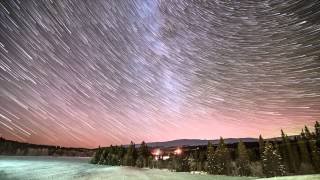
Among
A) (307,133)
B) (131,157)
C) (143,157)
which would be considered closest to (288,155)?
(307,133)

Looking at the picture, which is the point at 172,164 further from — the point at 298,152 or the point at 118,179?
the point at 118,179

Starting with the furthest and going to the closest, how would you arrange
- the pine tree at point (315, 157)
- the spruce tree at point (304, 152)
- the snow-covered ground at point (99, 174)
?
the spruce tree at point (304, 152)
the pine tree at point (315, 157)
the snow-covered ground at point (99, 174)

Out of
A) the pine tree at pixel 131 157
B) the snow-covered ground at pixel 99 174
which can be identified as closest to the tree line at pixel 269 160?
the snow-covered ground at pixel 99 174

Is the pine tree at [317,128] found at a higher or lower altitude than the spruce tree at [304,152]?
higher

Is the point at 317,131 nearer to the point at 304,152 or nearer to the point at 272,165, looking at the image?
the point at 304,152

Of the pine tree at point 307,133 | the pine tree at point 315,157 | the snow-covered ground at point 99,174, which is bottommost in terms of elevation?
the snow-covered ground at point 99,174

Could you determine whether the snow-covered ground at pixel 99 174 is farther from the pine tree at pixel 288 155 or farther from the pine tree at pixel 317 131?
the pine tree at pixel 317 131

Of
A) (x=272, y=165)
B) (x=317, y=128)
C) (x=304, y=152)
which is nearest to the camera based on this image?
(x=272, y=165)

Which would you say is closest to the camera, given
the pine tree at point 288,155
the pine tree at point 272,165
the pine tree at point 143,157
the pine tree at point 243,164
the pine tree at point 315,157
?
the pine tree at point 272,165

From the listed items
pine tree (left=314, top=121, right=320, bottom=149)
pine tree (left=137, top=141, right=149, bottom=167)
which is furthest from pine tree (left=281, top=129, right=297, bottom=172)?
pine tree (left=137, top=141, right=149, bottom=167)

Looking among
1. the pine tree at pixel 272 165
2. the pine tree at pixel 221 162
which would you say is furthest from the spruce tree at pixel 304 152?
the pine tree at pixel 221 162

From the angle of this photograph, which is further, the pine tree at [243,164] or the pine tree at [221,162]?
the pine tree at [221,162]

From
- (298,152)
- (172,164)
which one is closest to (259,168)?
(298,152)

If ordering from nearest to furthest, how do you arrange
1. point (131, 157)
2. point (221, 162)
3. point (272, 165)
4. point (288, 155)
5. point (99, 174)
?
point (99, 174), point (272, 165), point (221, 162), point (288, 155), point (131, 157)
